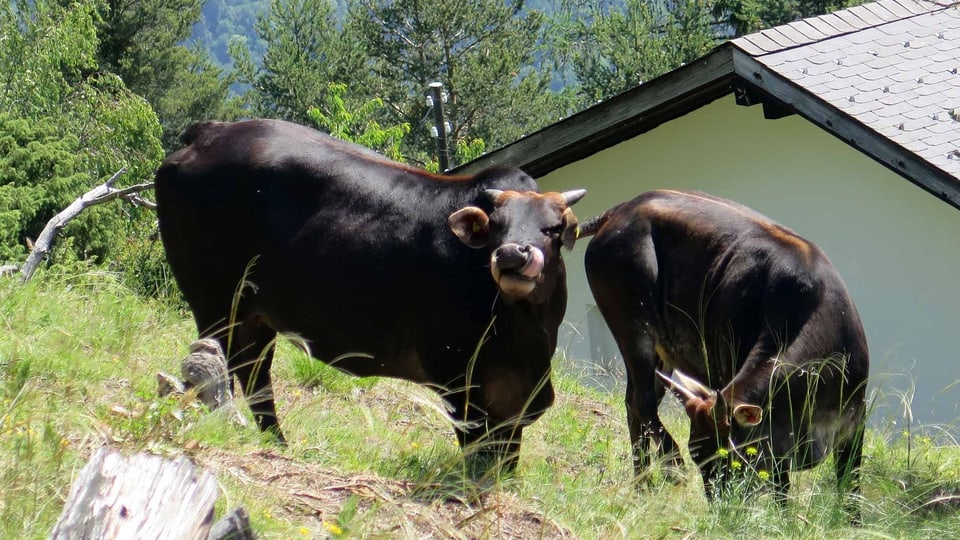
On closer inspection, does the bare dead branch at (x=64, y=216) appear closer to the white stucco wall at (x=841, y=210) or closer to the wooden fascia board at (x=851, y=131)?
the white stucco wall at (x=841, y=210)

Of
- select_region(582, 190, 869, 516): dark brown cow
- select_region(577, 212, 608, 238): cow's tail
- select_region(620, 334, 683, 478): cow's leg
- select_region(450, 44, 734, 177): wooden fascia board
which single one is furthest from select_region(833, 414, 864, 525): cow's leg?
select_region(450, 44, 734, 177): wooden fascia board

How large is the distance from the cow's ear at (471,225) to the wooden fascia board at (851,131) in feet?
15.4

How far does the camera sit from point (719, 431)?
6.39 metres

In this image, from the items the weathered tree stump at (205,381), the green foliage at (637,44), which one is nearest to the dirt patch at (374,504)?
the weathered tree stump at (205,381)

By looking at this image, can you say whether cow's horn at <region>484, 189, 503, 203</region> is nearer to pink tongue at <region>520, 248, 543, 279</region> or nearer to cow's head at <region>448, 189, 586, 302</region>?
cow's head at <region>448, 189, 586, 302</region>

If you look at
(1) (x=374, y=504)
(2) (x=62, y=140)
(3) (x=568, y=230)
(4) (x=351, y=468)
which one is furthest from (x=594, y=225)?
(2) (x=62, y=140)

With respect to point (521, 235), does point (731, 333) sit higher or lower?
lower

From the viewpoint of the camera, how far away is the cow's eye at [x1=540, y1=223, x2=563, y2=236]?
20.4 feet

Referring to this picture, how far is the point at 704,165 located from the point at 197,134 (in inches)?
251

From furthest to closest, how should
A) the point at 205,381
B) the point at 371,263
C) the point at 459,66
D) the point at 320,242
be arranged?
the point at 459,66 → the point at 320,242 → the point at 371,263 → the point at 205,381

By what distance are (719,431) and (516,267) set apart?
4.64 feet

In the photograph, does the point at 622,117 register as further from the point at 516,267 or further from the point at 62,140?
the point at 62,140

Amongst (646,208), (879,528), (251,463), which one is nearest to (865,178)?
(646,208)

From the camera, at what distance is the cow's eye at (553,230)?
6219 millimetres
